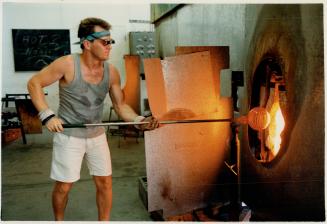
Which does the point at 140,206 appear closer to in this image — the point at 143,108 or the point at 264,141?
the point at 264,141

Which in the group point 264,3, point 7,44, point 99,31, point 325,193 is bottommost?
point 325,193

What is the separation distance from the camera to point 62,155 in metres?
3.11

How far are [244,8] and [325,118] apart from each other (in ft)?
5.39

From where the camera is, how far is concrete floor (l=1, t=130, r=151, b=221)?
3.97 metres

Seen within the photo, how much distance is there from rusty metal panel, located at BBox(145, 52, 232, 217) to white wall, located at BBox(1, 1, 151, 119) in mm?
7151

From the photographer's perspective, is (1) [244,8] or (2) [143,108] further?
(2) [143,108]

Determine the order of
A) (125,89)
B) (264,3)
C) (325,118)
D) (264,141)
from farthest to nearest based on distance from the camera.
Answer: (125,89) < (264,141) < (264,3) < (325,118)

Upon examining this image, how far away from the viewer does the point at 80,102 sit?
3156 mm

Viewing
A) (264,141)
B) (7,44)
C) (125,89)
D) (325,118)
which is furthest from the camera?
(7,44)

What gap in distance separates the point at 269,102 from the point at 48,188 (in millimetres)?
3456

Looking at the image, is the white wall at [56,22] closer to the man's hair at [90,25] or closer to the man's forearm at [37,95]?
the man's hair at [90,25]

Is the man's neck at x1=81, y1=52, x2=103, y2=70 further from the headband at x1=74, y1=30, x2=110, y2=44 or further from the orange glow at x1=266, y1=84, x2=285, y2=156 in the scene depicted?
the orange glow at x1=266, y1=84, x2=285, y2=156

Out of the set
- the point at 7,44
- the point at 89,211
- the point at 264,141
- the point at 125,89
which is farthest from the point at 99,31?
the point at 7,44

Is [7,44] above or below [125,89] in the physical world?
above
